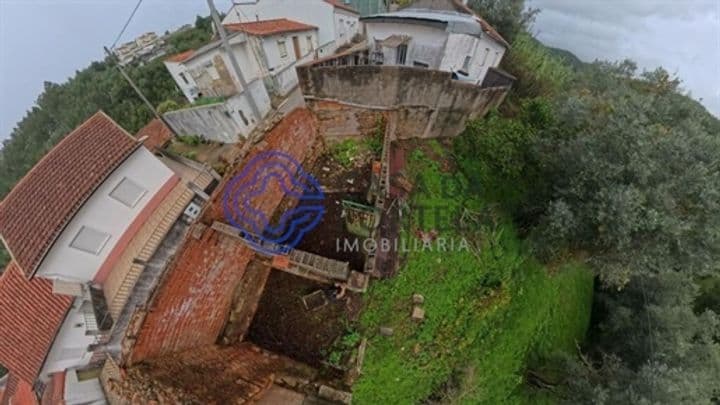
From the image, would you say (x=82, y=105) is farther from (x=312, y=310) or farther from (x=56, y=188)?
(x=312, y=310)

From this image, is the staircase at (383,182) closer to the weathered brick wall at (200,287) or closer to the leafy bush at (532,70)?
the weathered brick wall at (200,287)

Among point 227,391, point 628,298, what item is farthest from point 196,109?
point 628,298

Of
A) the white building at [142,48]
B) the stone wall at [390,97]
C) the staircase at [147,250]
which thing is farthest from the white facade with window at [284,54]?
the white building at [142,48]

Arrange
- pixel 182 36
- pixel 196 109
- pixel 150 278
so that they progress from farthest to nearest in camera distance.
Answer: pixel 182 36 → pixel 196 109 → pixel 150 278

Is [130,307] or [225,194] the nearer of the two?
[130,307]

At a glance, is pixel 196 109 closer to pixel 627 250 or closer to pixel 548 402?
pixel 627 250

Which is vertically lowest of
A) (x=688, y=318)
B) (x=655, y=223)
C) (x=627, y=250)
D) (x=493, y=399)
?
(x=493, y=399)
